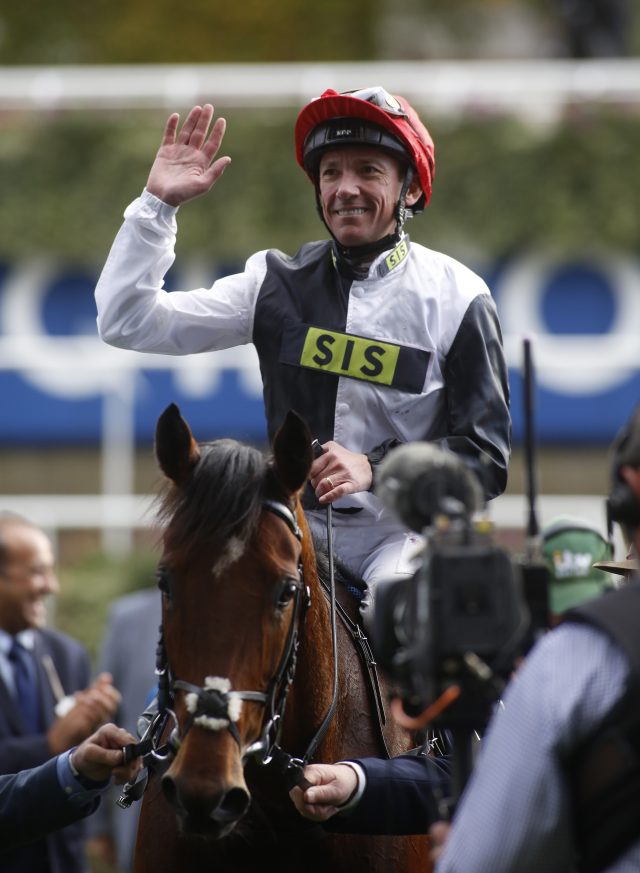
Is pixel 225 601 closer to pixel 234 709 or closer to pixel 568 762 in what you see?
pixel 234 709

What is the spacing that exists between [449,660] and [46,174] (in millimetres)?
11404

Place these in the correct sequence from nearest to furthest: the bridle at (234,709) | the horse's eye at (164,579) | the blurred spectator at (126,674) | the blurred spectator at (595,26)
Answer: the bridle at (234,709)
the horse's eye at (164,579)
the blurred spectator at (126,674)
the blurred spectator at (595,26)

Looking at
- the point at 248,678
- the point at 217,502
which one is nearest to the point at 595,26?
the point at 217,502

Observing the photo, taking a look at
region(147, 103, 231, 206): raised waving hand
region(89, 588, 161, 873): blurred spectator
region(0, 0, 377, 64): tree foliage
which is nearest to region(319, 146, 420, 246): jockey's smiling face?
region(147, 103, 231, 206): raised waving hand

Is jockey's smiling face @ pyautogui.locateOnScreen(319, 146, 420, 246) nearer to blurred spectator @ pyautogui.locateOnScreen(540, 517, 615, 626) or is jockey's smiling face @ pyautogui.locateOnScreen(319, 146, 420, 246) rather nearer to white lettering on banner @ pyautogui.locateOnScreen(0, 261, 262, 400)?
blurred spectator @ pyautogui.locateOnScreen(540, 517, 615, 626)

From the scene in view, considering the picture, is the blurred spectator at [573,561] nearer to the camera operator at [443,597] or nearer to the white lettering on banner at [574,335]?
the camera operator at [443,597]

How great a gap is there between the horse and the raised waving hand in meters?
0.78

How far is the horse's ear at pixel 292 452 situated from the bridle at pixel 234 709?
0.06 meters

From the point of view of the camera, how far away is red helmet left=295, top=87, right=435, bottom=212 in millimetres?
4012

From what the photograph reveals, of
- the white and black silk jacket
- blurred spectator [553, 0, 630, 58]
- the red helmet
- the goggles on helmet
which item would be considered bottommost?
the white and black silk jacket

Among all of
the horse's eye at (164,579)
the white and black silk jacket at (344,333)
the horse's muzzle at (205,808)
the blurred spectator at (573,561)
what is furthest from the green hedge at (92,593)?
the horse's muzzle at (205,808)

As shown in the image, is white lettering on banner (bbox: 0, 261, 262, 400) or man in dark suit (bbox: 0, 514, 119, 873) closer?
man in dark suit (bbox: 0, 514, 119, 873)

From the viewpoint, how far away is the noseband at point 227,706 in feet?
10.0

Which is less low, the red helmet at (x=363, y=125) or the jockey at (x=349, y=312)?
the red helmet at (x=363, y=125)
